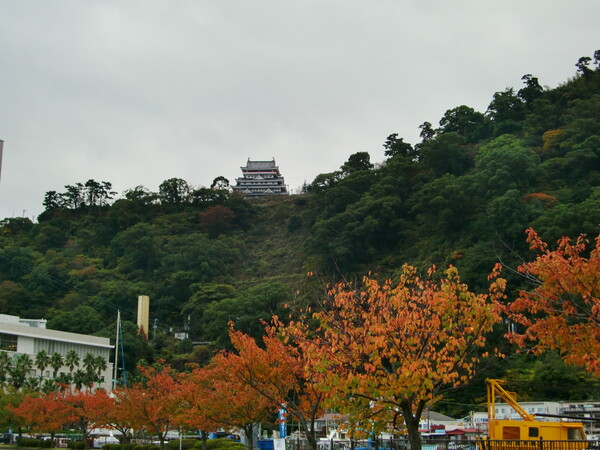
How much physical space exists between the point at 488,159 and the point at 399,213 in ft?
49.5

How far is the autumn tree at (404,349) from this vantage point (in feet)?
52.6

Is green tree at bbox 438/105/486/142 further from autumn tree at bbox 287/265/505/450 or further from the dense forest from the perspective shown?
autumn tree at bbox 287/265/505/450

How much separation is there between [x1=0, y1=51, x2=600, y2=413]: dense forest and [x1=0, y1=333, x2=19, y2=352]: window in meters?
13.5

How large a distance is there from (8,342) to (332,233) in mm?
40861

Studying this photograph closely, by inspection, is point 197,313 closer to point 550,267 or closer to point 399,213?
point 399,213

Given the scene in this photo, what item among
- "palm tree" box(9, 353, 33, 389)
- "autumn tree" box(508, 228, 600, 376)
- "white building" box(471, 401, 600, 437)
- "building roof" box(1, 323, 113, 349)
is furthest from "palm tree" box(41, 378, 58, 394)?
"autumn tree" box(508, 228, 600, 376)

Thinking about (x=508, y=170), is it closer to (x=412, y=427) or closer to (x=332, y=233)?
(x=332, y=233)

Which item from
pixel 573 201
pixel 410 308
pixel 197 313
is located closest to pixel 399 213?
pixel 573 201

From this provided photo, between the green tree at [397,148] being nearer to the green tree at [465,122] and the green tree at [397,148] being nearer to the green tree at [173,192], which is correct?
the green tree at [465,122]

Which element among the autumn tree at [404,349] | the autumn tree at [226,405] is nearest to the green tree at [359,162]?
the autumn tree at [226,405]

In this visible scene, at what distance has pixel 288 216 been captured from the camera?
127 m

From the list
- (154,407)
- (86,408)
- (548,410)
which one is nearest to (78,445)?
(86,408)

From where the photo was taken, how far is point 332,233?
9069 cm

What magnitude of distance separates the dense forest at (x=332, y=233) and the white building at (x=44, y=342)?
380cm
